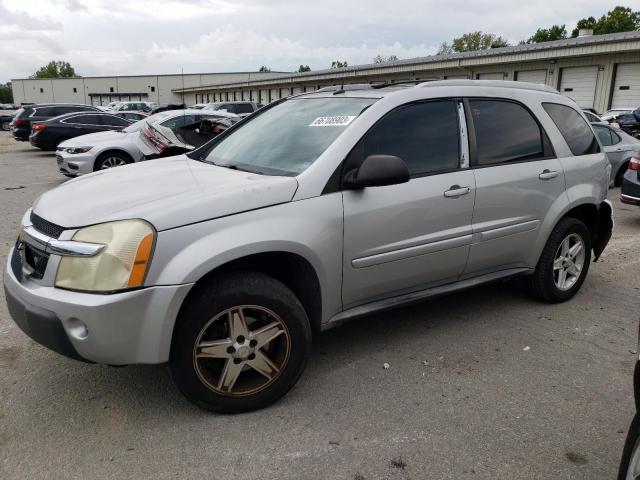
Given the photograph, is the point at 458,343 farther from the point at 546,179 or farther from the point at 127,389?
the point at 127,389

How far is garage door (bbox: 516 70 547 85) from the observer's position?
81.3 ft

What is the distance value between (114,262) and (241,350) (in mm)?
814

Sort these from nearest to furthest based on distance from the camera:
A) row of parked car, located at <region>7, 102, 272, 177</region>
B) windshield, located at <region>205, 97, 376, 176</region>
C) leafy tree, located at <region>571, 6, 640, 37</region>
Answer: windshield, located at <region>205, 97, 376, 176</region> < row of parked car, located at <region>7, 102, 272, 177</region> < leafy tree, located at <region>571, 6, 640, 37</region>

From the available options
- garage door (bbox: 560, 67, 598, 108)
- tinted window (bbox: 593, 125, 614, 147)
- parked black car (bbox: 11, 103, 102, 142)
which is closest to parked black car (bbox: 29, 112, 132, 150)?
parked black car (bbox: 11, 103, 102, 142)

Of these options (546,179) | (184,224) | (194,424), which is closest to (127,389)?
(194,424)

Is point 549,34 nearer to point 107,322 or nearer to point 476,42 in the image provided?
point 476,42

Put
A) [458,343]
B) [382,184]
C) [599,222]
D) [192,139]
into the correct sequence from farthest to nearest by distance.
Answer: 1. [192,139]
2. [599,222]
3. [458,343]
4. [382,184]

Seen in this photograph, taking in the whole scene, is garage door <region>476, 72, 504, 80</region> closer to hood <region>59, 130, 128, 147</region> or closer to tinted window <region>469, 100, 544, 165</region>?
hood <region>59, 130, 128, 147</region>

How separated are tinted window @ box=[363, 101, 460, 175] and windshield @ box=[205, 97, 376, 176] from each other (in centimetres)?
20

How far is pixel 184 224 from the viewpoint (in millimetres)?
2779

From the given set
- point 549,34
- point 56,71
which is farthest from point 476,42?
point 56,71

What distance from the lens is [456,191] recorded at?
12.3ft

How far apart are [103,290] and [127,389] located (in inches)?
37.3

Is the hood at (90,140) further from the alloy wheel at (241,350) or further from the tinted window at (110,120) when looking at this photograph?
the alloy wheel at (241,350)
